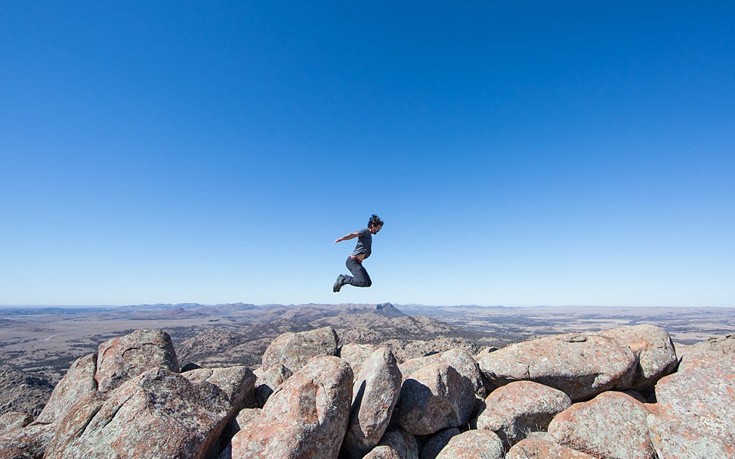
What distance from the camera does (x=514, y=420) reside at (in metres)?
10.2

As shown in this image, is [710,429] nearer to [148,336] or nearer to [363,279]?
[363,279]

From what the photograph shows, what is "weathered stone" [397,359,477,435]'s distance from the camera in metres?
10.2

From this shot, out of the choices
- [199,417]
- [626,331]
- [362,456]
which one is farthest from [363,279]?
[626,331]

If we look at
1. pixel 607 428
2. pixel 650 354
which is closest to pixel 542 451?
pixel 607 428

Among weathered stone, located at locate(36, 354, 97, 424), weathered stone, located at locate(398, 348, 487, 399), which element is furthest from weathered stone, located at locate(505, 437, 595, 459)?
weathered stone, located at locate(36, 354, 97, 424)

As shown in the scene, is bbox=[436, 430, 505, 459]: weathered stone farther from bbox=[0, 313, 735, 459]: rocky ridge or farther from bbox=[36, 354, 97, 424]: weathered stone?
bbox=[36, 354, 97, 424]: weathered stone

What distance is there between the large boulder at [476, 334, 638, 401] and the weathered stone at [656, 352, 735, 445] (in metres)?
1.09

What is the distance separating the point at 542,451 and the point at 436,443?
9.12ft

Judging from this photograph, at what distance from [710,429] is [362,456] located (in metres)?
8.93

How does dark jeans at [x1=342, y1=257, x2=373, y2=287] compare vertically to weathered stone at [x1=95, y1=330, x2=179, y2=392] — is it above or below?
above

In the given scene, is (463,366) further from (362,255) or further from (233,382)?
(233,382)

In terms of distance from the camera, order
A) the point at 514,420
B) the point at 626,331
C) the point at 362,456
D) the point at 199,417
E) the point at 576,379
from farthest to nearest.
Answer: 1. the point at 626,331
2. the point at 576,379
3. the point at 514,420
4. the point at 362,456
5. the point at 199,417

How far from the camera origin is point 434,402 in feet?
34.0

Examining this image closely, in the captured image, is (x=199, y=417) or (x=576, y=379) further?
(x=576, y=379)
